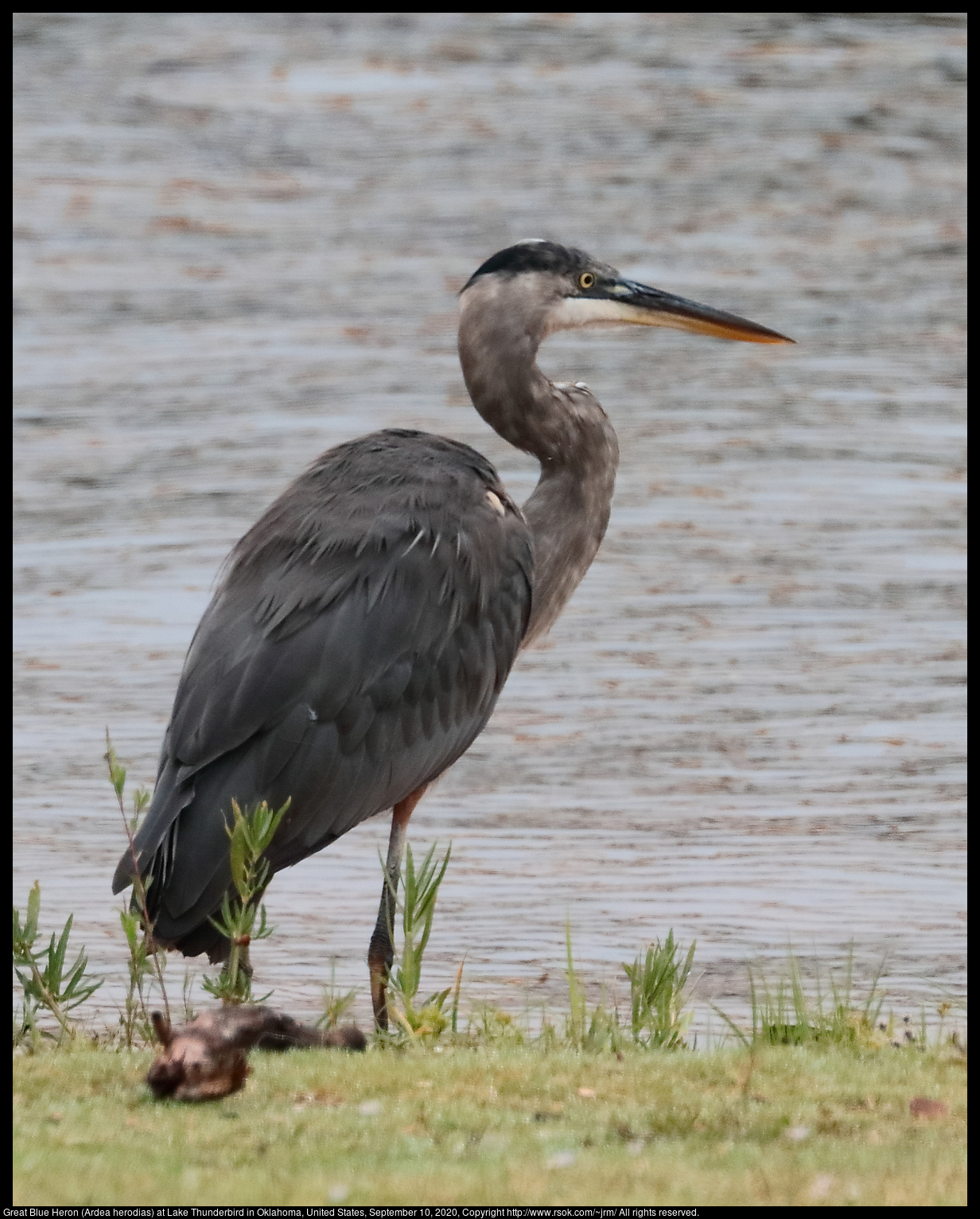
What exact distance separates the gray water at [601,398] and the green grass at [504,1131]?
1.34 metres

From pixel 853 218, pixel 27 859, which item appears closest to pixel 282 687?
pixel 27 859

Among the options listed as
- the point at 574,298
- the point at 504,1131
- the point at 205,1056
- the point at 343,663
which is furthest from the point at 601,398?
the point at 504,1131

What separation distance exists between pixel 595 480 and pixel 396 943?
6.41 ft

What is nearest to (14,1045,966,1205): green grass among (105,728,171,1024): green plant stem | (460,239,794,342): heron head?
(105,728,171,1024): green plant stem

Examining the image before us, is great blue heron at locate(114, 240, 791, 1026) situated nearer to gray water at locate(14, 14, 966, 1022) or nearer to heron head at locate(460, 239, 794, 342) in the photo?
gray water at locate(14, 14, 966, 1022)

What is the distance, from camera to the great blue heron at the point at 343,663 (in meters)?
5.27

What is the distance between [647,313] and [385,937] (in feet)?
8.60

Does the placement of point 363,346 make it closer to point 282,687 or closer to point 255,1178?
point 282,687

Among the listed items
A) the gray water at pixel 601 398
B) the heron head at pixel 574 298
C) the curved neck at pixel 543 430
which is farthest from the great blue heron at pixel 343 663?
the heron head at pixel 574 298

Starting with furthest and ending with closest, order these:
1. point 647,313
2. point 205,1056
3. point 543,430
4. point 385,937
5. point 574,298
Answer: point 647,313 < point 574,298 < point 543,430 < point 385,937 < point 205,1056

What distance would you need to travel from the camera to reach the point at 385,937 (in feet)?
18.3

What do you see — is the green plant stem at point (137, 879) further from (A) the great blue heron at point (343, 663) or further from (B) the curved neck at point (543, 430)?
(B) the curved neck at point (543, 430)

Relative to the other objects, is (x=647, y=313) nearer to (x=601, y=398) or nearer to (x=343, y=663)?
(x=343, y=663)

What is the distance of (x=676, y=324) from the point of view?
7.10 meters
